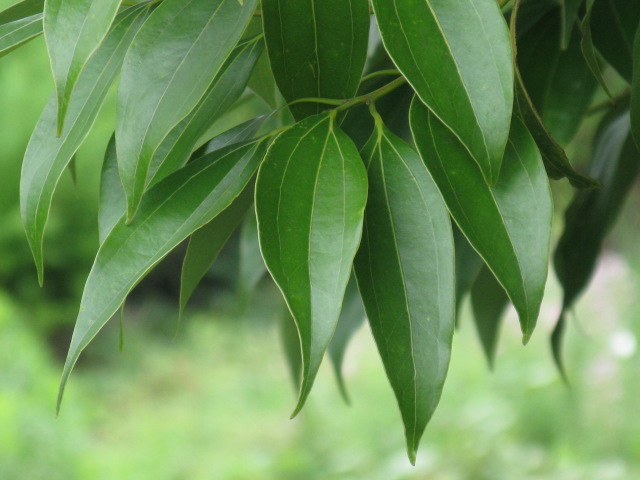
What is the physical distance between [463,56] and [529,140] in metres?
0.04

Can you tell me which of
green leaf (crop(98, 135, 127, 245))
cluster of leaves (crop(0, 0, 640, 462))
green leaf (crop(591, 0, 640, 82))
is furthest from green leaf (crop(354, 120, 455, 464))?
green leaf (crop(591, 0, 640, 82))

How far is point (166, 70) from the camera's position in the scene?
300 mm

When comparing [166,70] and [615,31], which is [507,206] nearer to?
[166,70]

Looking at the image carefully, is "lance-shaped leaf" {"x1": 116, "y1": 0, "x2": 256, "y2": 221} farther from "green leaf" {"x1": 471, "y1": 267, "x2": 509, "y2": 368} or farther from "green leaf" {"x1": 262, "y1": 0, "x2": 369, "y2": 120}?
"green leaf" {"x1": 471, "y1": 267, "x2": 509, "y2": 368}

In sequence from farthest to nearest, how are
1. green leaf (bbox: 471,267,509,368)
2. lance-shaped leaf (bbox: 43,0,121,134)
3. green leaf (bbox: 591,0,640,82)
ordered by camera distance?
green leaf (bbox: 471,267,509,368) → green leaf (bbox: 591,0,640,82) → lance-shaped leaf (bbox: 43,0,121,134)

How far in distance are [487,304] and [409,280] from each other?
1.03ft

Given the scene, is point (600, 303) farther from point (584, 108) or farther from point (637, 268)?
point (584, 108)

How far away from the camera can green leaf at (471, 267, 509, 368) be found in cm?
58

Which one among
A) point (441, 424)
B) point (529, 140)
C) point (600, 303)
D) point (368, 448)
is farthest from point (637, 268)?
point (529, 140)

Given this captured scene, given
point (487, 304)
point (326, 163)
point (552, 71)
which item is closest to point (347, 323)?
point (487, 304)

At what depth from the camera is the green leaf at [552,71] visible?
1.62ft

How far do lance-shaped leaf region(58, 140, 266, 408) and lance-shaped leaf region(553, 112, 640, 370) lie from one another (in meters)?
0.30

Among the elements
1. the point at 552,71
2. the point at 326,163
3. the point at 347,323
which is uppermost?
→ the point at 326,163

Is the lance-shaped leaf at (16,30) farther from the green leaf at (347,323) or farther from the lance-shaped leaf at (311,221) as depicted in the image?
the green leaf at (347,323)
